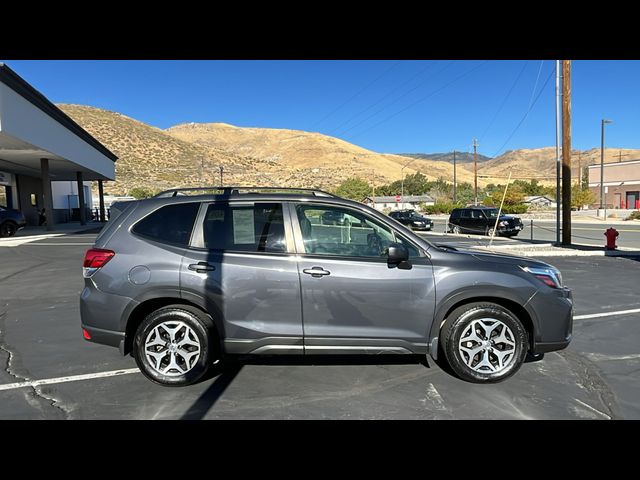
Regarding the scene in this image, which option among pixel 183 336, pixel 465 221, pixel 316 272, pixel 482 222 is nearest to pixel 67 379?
pixel 183 336

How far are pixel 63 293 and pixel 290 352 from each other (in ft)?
21.3

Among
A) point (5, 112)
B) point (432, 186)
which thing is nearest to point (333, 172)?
point (432, 186)

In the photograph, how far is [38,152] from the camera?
22.0 metres

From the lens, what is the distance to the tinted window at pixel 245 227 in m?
4.04

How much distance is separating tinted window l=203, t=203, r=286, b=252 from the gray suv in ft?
0.03

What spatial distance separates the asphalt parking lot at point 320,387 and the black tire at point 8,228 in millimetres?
21208

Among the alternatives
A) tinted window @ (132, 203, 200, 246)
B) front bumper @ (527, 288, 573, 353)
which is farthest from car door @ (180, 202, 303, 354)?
front bumper @ (527, 288, 573, 353)

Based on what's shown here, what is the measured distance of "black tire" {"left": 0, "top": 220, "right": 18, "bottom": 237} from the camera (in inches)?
893

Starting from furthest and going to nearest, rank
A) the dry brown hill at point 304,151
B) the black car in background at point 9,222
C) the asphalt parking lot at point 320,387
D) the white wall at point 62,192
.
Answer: the dry brown hill at point 304,151 → the white wall at point 62,192 → the black car in background at point 9,222 → the asphalt parking lot at point 320,387

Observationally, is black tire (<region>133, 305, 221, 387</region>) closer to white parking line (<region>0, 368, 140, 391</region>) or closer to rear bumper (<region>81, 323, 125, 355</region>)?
rear bumper (<region>81, 323, 125, 355</region>)

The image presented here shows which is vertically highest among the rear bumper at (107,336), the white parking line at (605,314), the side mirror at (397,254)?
the side mirror at (397,254)

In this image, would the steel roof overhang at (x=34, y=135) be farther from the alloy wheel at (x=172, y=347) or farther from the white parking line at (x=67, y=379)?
the alloy wheel at (x=172, y=347)

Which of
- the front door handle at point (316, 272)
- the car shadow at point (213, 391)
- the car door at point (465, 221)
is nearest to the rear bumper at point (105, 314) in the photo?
the car shadow at point (213, 391)
